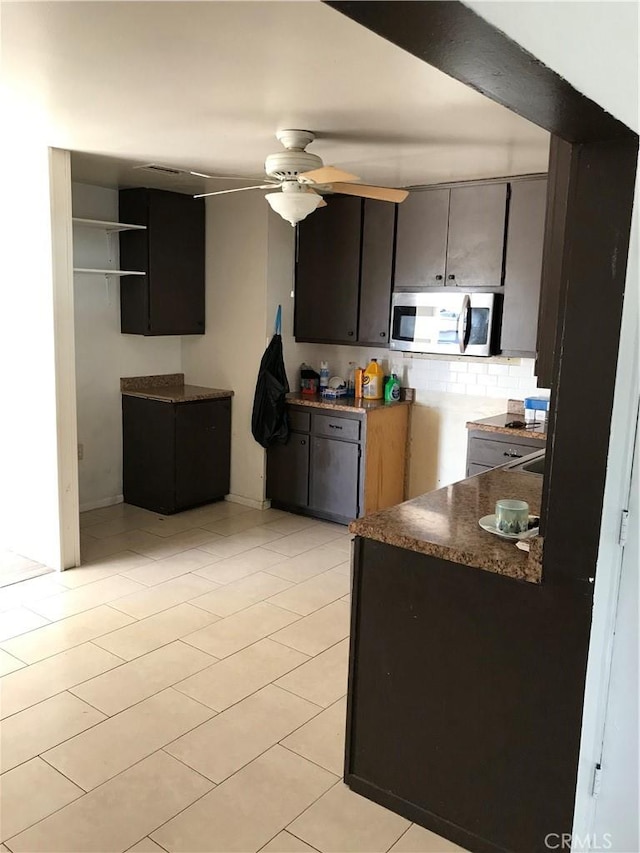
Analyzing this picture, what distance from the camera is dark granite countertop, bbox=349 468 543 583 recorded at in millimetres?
1889

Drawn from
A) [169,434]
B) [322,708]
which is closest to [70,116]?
[169,434]

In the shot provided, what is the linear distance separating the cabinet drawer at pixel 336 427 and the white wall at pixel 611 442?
117 inches

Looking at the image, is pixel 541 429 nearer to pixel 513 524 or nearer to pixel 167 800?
pixel 513 524

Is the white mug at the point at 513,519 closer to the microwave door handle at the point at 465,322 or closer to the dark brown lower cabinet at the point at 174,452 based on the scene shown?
the microwave door handle at the point at 465,322

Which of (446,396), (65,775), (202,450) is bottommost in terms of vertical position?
(65,775)

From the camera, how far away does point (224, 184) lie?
4.72m

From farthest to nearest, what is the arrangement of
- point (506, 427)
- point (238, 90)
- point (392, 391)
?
1. point (392, 391)
2. point (506, 427)
3. point (238, 90)

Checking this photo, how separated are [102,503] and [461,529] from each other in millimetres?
3791

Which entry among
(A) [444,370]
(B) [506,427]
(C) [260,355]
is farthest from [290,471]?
(B) [506,427]

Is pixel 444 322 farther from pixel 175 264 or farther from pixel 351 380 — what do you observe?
pixel 175 264

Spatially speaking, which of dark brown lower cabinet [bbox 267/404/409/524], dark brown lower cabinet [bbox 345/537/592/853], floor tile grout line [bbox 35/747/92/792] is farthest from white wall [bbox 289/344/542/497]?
floor tile grout line [bbox 35/747/92/792]

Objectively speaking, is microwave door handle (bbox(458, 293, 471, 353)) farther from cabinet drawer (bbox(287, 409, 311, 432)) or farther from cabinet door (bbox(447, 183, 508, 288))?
cabinet drawer (bbox(287, 409, 311, 432))

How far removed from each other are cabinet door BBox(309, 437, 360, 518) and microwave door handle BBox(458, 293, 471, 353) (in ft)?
3.32

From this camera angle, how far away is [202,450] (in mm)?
5199
